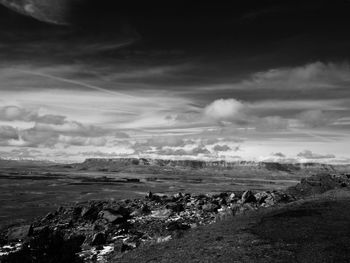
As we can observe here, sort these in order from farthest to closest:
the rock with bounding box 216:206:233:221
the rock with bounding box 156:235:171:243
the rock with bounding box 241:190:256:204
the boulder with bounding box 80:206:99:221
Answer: the rock with bounding box 241:190:256:204, the boulder with bounding box 80:206:99:221, the rock with bounding box 216:206:233:221, the rock with bounding box 156:235:171:243

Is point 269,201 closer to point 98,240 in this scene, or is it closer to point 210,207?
point 210,207

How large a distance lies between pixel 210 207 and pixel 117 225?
10897 millimetres

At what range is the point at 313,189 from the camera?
48688 mm

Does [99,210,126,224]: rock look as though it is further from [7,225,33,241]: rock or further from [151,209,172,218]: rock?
[7,225,33,241]: rock

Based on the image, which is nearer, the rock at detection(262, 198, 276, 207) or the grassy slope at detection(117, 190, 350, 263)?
the grassy slope at detection(117, 190, 350, 263)

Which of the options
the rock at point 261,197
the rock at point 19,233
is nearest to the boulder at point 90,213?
the rock at point 19,233

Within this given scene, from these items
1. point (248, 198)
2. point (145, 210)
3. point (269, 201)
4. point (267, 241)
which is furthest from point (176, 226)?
point (269, 201)

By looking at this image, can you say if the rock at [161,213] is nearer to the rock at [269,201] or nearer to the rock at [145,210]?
the rock at [145,210]

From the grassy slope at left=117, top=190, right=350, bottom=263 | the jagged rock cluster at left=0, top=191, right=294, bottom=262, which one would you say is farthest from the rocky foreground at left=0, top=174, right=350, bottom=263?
the grassy slope at left=117, top=190, right=350, bottom=263

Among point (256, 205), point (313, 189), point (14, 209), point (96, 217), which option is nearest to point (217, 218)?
point (256, 205)

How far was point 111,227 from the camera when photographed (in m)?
35.0

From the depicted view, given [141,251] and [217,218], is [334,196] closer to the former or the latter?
[217,218]

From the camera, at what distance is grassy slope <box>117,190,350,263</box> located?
21328mm

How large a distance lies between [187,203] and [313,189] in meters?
18.1
